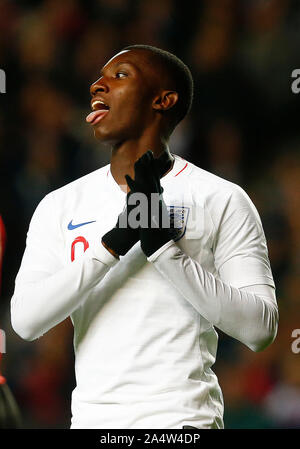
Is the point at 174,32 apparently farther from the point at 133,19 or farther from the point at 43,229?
the point at 43,229

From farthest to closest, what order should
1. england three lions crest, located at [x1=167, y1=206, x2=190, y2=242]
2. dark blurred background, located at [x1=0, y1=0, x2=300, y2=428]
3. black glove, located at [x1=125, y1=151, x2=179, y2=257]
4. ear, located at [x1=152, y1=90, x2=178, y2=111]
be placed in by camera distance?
1. dark blurred background, located at [x1=0, y1=0, x2=300, y2=428]
2. ear, located at [x1=152, y1=90, x2=178, y2=111]
3. england three lions crest, located at [x1=167, y1=206, x2=190, y2=242]
4. black glove, located at [x1=125, y1=151, x2=179, y2=257]

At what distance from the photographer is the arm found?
156cm

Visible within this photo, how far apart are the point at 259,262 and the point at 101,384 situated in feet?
1.39

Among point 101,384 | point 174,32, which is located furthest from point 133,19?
point 101,384

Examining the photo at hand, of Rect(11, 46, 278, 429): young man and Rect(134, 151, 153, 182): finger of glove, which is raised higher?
Rect(134, 151, 153, 182): finger of glove

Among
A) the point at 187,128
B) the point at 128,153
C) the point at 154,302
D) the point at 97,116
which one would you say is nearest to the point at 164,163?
the point at 128,153

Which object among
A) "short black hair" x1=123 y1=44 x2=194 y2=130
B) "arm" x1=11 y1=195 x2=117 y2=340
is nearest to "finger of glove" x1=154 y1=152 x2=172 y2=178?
"short black hair" x1=123 y1=44 x2=194 y2=130

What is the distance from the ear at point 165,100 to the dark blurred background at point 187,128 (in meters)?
1.17

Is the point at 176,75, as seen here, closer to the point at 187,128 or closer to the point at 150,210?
the point at 150,210

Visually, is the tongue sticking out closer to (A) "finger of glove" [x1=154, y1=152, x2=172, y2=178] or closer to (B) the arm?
(A) "finger of glove" [x1=154, y1=152, x2=172, y2=178]

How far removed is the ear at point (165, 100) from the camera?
5.81 feet

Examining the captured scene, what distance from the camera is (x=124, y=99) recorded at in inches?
67.4

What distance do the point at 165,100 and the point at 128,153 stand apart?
159 millimetres

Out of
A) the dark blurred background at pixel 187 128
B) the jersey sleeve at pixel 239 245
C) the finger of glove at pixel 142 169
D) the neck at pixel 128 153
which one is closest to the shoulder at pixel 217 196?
the jersey sleeve at pixel 239 245
